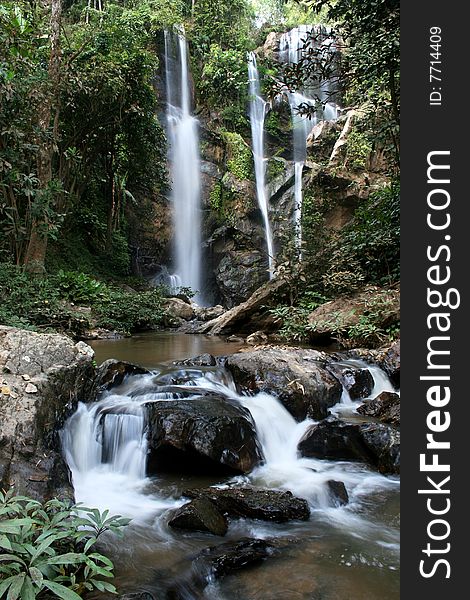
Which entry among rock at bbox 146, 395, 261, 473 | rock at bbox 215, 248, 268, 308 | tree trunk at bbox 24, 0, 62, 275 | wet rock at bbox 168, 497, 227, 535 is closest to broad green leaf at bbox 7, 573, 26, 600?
wet rock at bbox 168, 497, 227, 535

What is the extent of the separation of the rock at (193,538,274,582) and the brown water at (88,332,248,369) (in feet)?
13.3

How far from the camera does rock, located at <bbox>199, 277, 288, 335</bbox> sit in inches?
433

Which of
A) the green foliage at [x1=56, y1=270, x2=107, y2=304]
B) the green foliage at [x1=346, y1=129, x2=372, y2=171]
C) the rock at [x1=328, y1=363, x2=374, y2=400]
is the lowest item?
the rock at [x1=328, y1=363, x2=374, y2=400]

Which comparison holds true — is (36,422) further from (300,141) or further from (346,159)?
(300,141)

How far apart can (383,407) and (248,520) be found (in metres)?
2.90

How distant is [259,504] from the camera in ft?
11.3

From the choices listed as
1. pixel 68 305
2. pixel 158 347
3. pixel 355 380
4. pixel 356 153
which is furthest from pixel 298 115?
pixel 355 380

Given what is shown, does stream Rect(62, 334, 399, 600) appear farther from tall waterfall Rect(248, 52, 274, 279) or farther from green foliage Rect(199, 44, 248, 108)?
green foliage Rect(199, 44, 248, 108)

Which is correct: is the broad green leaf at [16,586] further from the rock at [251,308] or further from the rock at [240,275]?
the rock at [240,275]

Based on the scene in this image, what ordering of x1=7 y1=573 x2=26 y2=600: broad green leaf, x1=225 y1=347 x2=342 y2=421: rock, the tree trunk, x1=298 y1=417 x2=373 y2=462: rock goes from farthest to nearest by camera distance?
the tree trunk < x1=225 y1=347 x2=342 y2=421: rock < x1=298 y1=417 x2=373 y2=462: rock < x1=7 y1=573 x2=26 y2=600: broad green leaf

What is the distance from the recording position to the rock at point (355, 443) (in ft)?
14.3

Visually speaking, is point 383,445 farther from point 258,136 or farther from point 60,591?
point 258,136

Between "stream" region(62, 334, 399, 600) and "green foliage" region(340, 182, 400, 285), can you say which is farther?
"green foliage" region(340, 182, 400, 285)

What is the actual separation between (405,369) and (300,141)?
21.4 m
